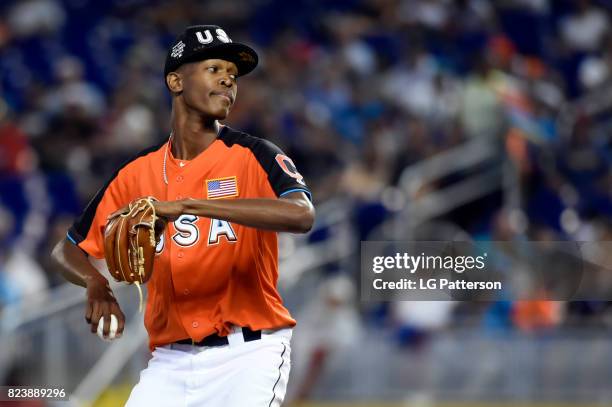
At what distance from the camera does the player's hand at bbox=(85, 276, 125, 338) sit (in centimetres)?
415

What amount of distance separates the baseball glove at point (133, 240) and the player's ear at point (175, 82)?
29.7 inches

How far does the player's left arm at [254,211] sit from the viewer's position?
3.81m

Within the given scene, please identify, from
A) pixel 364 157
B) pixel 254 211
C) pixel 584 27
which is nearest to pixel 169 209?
pixel 254 211

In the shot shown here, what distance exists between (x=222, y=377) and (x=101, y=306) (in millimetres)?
523

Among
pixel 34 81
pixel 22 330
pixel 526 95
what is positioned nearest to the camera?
pixel 22 330

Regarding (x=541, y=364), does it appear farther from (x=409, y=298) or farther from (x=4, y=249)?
(x=4, y=249)

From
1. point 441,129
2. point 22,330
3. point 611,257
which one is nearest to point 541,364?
point 611,257

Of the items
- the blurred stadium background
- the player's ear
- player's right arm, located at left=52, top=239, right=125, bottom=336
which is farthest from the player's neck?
the blurred stadium background

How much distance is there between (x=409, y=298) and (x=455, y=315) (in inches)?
36.7

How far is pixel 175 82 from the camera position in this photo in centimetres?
455

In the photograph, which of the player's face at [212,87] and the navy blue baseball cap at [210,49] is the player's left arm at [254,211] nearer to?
the player's face at [212,87]

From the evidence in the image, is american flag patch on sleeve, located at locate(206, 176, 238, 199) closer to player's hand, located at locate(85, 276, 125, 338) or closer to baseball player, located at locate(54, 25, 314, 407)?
baseball player, located at locate(54, 25, 314, 407)

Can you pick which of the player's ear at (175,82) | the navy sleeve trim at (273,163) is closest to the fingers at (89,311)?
the navy sleeve trim at (273,163)

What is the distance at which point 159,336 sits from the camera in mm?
4336
